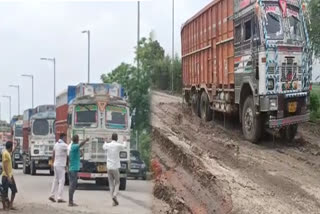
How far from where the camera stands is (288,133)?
1814cm

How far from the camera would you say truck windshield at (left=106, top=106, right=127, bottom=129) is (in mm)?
19625

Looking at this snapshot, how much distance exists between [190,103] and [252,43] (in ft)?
25.6

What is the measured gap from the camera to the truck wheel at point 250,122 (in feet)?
55.6

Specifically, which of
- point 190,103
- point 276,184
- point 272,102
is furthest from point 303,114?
point 190,103

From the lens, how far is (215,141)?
17609 millimetres

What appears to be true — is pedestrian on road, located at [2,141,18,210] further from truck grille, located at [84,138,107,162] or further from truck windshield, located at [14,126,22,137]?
truck windshield, located at [14,126,22,137]

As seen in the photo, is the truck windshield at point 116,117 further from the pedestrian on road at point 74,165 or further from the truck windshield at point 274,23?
the truck windshield at point 274,23

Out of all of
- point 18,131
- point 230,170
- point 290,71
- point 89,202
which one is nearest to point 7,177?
point 89,202

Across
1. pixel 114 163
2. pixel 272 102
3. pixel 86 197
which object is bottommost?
pixel 86 197

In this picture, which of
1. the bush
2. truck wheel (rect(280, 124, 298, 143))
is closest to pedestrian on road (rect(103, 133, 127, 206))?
truck wheel (rect(280, 124, 298, 143))

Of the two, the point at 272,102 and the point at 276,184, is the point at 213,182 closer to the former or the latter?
the point at 276,184

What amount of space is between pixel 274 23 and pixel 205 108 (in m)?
6.02

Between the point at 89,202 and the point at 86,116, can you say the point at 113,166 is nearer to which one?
the point at 89,202

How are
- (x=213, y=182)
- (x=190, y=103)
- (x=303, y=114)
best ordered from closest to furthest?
(x=213, y=182)
(x=303, y=114)
(x=190, y=103)
